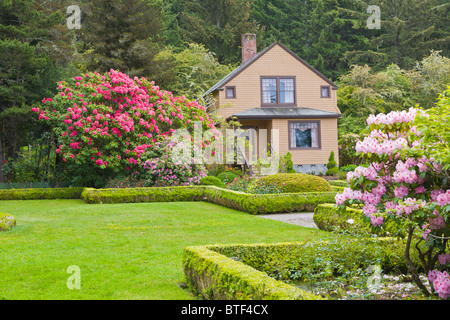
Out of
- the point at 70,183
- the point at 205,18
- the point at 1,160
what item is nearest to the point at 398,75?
the point at 205,18

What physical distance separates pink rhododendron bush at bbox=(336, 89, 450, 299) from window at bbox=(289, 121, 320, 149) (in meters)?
20.8

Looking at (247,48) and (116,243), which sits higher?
(247,48)

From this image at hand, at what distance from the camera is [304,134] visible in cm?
2641

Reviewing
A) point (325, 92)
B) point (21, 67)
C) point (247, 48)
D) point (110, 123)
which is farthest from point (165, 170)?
point (247, 48)

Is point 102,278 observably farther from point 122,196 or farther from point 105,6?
point 105,6

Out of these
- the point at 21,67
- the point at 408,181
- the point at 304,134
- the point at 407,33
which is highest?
the point at 407,33

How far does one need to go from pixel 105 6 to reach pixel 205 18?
15286 mm

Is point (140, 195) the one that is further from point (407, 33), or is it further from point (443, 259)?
point (407, 33)

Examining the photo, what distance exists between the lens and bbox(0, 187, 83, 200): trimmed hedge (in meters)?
19.6

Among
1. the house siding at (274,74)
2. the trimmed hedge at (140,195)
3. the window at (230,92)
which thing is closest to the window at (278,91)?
the house siding at (274,74)

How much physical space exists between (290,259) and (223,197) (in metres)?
9.28

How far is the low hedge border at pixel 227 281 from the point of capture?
430 cm

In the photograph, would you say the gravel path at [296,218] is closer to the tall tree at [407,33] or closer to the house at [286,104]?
the house at [286,104]

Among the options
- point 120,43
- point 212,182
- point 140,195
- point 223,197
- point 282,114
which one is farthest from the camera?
point 120,43
